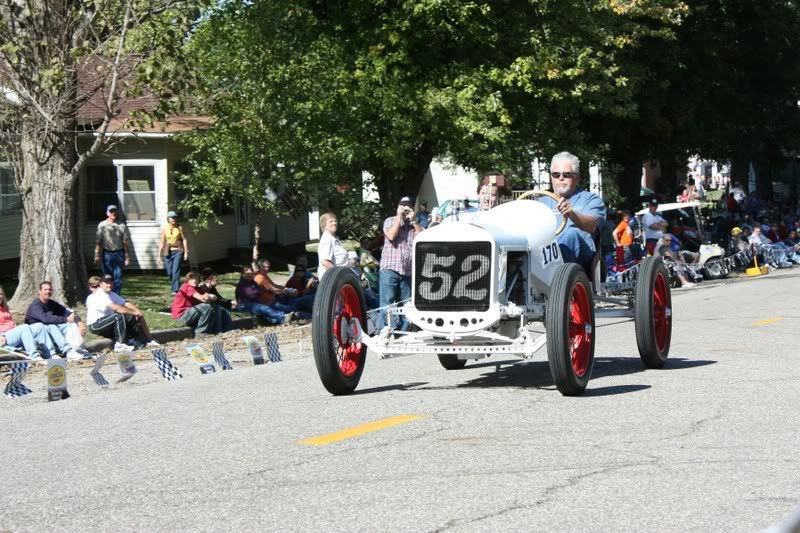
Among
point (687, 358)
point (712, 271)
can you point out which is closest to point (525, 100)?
point (712, 271)

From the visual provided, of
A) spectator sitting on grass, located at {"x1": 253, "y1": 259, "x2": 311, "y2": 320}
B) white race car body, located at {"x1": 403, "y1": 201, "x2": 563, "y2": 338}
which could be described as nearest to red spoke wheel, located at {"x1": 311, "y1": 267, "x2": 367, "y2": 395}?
white race car body, located at {"x1": 403, "y1": 201, "x2": 563, "y2": 338}

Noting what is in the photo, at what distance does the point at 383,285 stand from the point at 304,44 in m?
11.2

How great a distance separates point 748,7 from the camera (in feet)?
152

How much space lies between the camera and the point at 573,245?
1178 cm

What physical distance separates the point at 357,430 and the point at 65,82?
536 inches

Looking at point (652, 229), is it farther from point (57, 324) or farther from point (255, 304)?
point (57, 324)

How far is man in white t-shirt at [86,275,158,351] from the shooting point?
18.9 metres

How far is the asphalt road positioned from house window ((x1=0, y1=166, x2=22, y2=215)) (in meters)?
19.2

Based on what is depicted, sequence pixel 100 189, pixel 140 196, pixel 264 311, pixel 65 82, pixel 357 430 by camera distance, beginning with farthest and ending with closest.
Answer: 1. pixel 100 189
2. pixel 140 196
3. pixel 264 311
4. pixel 65 82
5. pixel 357 430

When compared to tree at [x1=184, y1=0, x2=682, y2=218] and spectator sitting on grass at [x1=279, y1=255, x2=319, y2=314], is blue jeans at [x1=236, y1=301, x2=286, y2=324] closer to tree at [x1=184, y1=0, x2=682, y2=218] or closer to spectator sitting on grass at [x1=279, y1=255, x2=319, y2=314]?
spectator sitting on grass at [x1=279, y1=255, x2=319, y2=314]

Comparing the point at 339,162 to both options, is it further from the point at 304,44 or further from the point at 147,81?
the point at 147,81

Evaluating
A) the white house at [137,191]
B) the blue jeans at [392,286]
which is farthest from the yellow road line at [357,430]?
the white house at [137,191]

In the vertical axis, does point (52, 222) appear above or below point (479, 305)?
above

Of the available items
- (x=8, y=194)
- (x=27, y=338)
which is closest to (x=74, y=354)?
(x=27, y=338)
